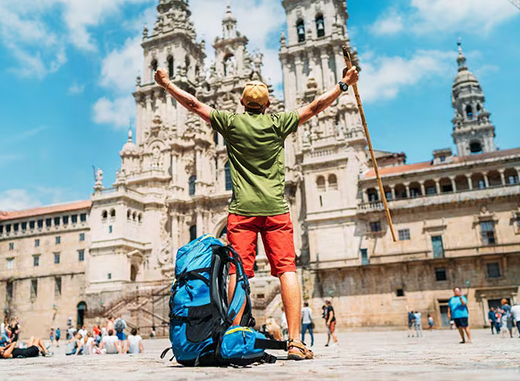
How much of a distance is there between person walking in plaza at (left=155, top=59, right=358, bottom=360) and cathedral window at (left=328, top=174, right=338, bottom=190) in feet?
101

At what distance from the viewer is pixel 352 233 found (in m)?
34.7

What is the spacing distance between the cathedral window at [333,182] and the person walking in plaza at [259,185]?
30.7m

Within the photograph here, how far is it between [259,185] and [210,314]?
1666 millimetres

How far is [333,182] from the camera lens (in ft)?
120

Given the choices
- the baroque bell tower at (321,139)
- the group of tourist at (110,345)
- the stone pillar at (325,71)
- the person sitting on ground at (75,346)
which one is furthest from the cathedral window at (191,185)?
the person sitting on ground at (75,346)

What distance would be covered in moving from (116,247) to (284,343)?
37.6 metres

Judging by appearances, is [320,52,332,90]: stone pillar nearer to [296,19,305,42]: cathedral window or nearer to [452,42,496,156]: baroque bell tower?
[296,19,305,42]: cathedral window

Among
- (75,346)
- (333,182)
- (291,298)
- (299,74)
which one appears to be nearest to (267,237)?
(291,298)

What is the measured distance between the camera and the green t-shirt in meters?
5.68

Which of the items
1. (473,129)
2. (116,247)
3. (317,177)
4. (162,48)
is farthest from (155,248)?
(473,129)

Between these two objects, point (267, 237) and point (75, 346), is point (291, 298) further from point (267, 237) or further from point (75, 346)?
point (75, 346)

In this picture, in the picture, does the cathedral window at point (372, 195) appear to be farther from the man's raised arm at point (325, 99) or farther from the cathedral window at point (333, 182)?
the man's raised arm at point (325, 99)

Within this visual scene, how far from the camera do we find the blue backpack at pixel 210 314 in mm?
4594

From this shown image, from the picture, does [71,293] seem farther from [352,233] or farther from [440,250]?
[440,250]
